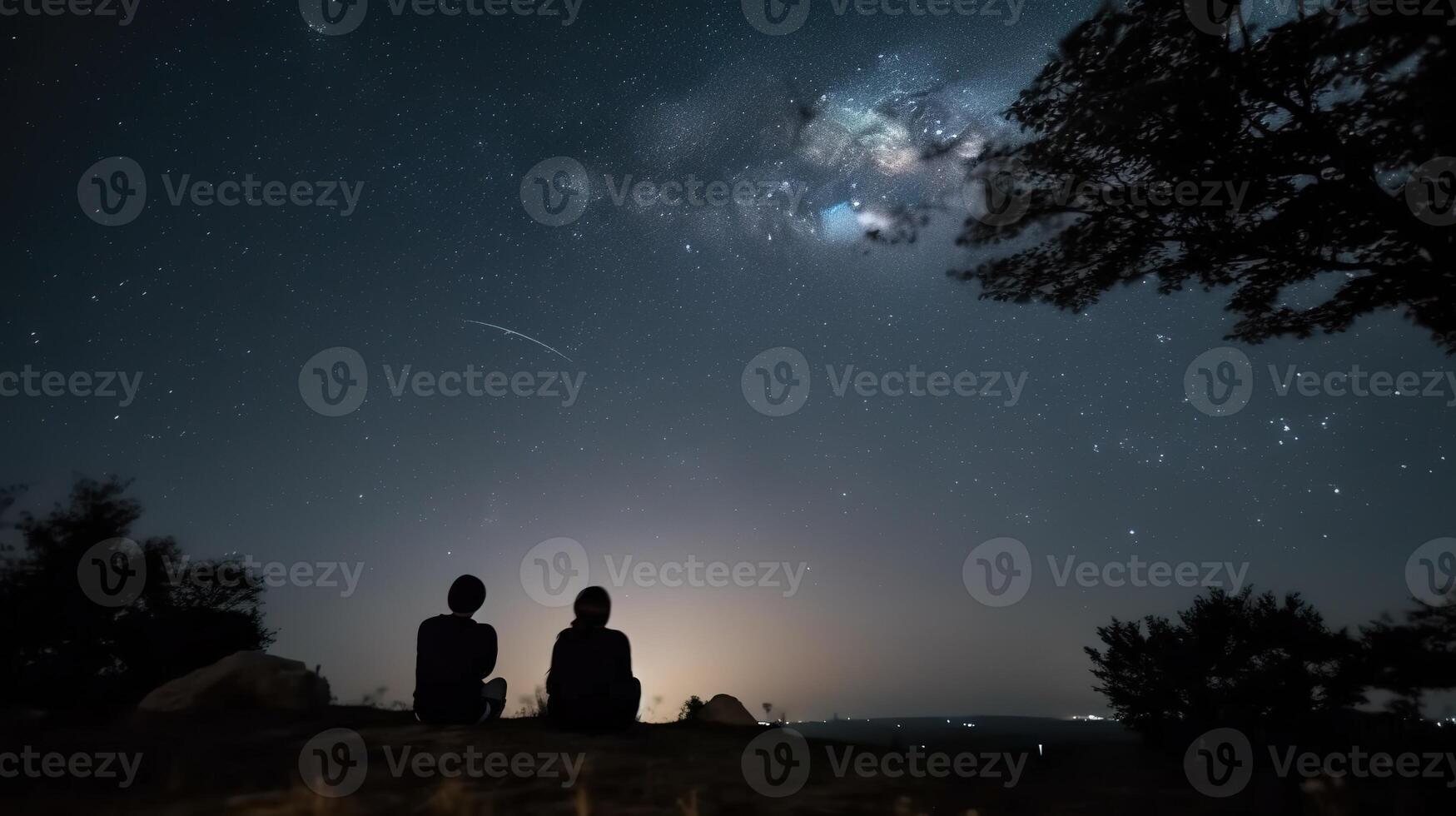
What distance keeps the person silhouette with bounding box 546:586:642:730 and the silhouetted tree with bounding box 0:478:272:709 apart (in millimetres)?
13747

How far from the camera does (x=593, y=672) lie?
8.02m

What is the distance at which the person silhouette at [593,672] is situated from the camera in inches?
314

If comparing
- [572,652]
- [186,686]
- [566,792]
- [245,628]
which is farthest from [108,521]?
[566,792]
